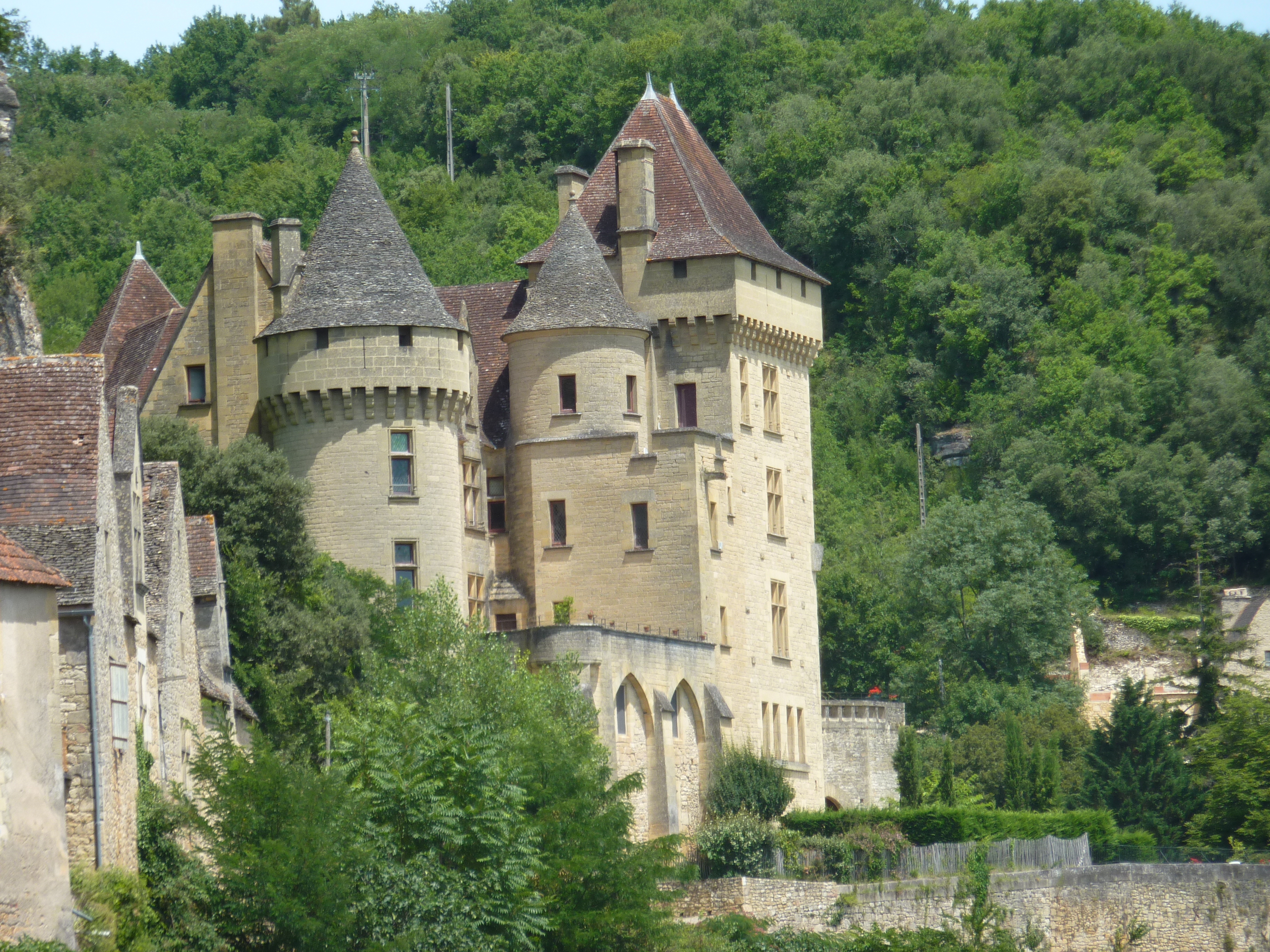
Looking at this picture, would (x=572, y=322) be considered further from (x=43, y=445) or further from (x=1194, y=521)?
(x=1194, y=521)

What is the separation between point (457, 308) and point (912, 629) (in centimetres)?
3118

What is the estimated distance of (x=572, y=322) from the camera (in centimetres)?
6209

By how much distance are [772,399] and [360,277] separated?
43.1ft

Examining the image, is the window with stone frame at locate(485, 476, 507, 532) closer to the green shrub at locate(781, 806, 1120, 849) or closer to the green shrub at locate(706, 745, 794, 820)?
the green shrub at locate(706, 745, 794, 820)

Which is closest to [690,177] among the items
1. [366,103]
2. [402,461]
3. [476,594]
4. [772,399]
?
[772,399]

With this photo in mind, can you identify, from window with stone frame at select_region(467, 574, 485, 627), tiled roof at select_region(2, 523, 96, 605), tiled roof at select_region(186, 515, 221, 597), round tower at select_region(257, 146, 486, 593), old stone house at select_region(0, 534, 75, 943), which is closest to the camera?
old stone house at select_region(0, 534, 75, 943)

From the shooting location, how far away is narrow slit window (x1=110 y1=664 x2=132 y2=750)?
1262 inches

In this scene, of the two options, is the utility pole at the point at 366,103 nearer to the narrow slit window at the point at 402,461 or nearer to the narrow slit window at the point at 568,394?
the narrow slit window at the point at 568,394

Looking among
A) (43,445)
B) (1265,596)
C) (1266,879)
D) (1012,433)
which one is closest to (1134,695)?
(1266,879)

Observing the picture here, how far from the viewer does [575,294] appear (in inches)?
2474

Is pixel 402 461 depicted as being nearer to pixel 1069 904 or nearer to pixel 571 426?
pixel 571 426

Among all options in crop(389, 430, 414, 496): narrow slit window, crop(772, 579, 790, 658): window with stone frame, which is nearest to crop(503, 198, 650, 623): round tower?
crop(389, 430, 414, 496): narrow slit window

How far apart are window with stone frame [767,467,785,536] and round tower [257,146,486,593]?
9.70 metres

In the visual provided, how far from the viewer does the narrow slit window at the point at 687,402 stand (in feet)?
213
